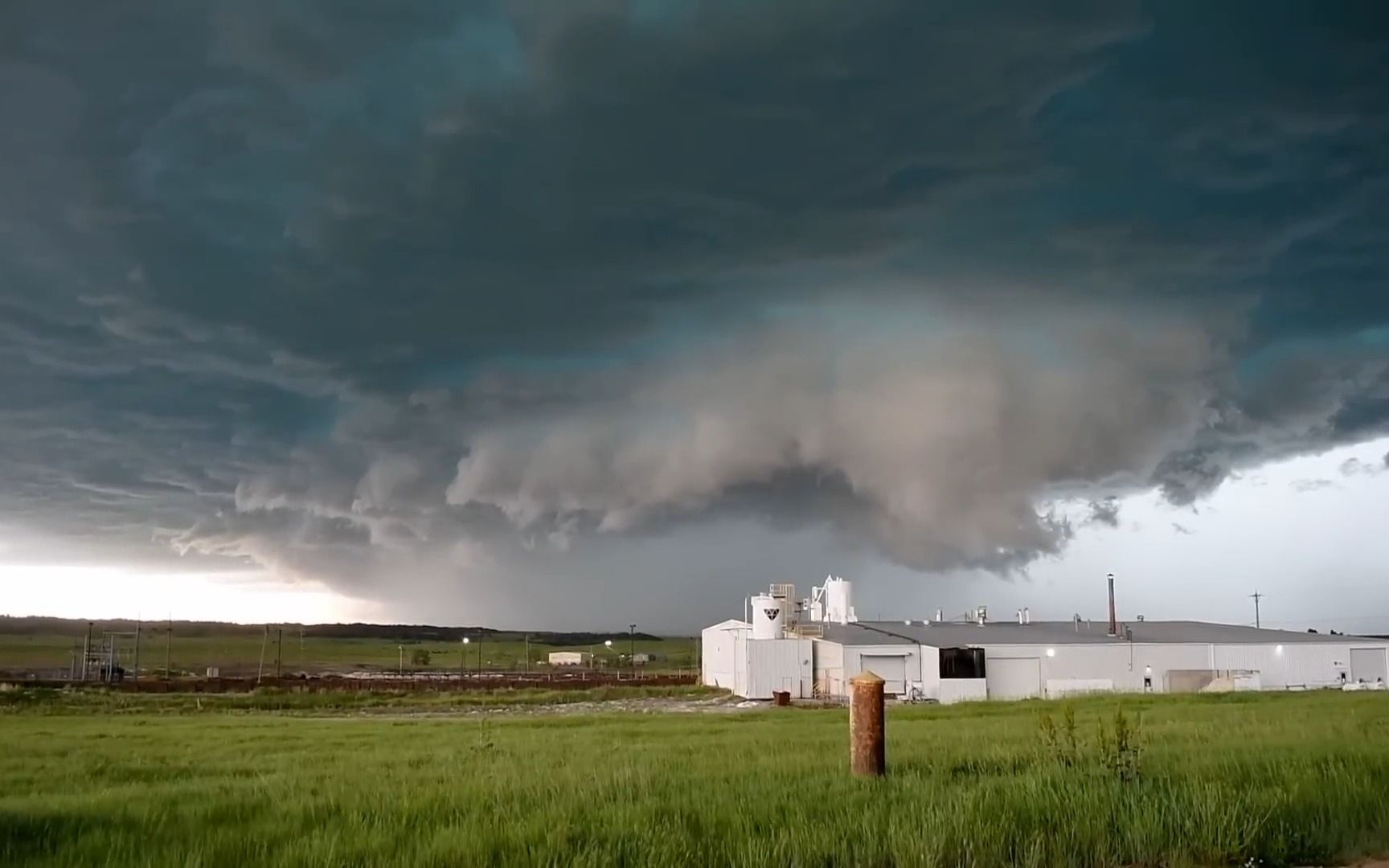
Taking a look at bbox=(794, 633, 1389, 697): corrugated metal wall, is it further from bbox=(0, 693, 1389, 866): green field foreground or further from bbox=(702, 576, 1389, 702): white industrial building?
bbox=(0, 693, 1389, 866): green field foreground

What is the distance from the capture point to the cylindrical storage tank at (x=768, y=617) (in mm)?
64062

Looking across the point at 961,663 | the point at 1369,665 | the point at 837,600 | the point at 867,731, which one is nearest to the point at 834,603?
the point at 837,600

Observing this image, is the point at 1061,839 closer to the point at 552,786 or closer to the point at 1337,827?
the point at 1337,827

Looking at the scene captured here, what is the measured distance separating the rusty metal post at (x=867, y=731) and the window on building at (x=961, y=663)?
48.4 meters

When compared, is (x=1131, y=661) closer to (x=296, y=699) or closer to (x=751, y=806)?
(x=296, y=699)

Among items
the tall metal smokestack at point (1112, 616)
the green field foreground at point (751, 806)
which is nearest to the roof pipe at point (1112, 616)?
the tall metal smokestack at point (1112, 616)

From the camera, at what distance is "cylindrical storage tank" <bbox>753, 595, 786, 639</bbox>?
6406cm

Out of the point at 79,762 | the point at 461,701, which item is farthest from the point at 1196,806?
the point at 461,701

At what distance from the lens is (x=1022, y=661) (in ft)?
199

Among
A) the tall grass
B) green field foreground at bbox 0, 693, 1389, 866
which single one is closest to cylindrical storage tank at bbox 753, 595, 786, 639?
the tall grass

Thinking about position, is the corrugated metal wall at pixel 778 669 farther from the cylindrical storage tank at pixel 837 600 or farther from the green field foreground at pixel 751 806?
the green field foreground at pixel 751 806

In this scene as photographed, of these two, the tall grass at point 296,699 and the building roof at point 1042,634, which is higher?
the building roof at point 1042,634

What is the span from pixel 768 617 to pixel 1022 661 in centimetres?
1445

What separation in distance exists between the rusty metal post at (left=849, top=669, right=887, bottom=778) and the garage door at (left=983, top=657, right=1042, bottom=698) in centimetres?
4963
